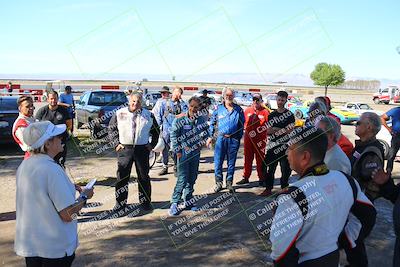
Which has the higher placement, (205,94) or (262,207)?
(205,94)

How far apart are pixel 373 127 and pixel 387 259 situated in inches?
77.2

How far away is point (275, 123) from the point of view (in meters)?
6.54

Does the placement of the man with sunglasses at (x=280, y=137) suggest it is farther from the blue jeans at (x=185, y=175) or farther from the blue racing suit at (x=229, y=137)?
the blue jeans at (x=185, y=175)

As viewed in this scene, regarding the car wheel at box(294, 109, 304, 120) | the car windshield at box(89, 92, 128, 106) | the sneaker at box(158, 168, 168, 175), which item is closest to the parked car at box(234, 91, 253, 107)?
the car wheel at box(294, 109, 304, 120)

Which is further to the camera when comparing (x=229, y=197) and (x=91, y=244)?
(x=229, y=197)

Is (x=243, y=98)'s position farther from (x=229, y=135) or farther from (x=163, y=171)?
(x=229, y=135)

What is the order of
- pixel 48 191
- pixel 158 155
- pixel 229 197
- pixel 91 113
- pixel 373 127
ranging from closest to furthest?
pixel 48 191
pixel 373 127
pixel 229 197
pixel 158 155
pixel 91 113

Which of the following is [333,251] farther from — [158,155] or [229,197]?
[158,155]

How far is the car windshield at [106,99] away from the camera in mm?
14055

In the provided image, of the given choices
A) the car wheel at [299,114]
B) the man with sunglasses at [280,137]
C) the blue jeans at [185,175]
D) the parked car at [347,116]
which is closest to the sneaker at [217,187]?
the man with sunglasses at [280,137]

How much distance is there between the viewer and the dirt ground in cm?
436

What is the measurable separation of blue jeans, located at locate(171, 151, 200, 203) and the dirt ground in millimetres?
347

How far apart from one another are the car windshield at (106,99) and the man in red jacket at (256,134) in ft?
25.7

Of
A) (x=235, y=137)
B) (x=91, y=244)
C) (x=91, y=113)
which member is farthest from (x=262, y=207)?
(x=91, y=113)
